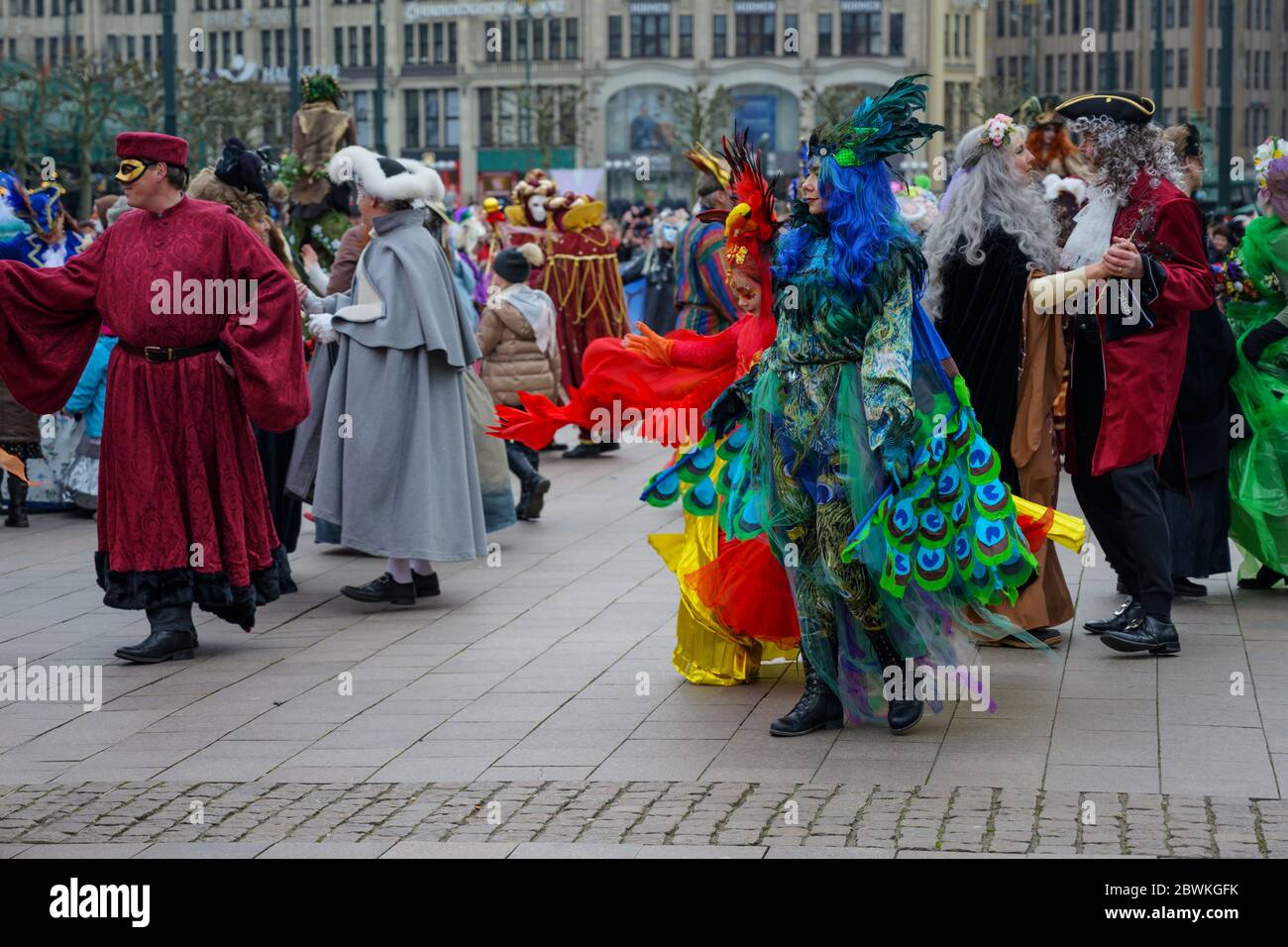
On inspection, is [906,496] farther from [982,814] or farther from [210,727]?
[210,727]

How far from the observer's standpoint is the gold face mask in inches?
300

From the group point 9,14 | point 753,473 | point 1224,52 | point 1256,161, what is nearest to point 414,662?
point 753,473

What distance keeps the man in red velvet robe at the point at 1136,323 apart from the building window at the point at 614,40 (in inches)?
3261

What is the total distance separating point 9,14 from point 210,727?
9283 centimetres

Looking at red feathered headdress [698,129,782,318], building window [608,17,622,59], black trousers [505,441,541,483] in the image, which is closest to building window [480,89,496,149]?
building window [608,17,622,59]

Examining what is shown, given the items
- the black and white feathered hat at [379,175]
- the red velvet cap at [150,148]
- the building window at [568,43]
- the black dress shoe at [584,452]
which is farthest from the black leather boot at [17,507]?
the building window at [568,43]

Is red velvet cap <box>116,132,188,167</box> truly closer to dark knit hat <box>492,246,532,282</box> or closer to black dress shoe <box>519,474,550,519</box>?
black dress shoe <box>519,474,550,519</box>

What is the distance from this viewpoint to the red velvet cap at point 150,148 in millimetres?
7602

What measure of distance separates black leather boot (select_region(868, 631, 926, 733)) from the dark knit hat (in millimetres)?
7119

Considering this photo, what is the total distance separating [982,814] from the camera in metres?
5.35

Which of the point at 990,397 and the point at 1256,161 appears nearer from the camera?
the point at 990,397

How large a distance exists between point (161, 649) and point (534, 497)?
14.2 feet

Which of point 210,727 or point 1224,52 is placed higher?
point 1224,52

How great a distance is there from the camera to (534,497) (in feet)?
39.0
